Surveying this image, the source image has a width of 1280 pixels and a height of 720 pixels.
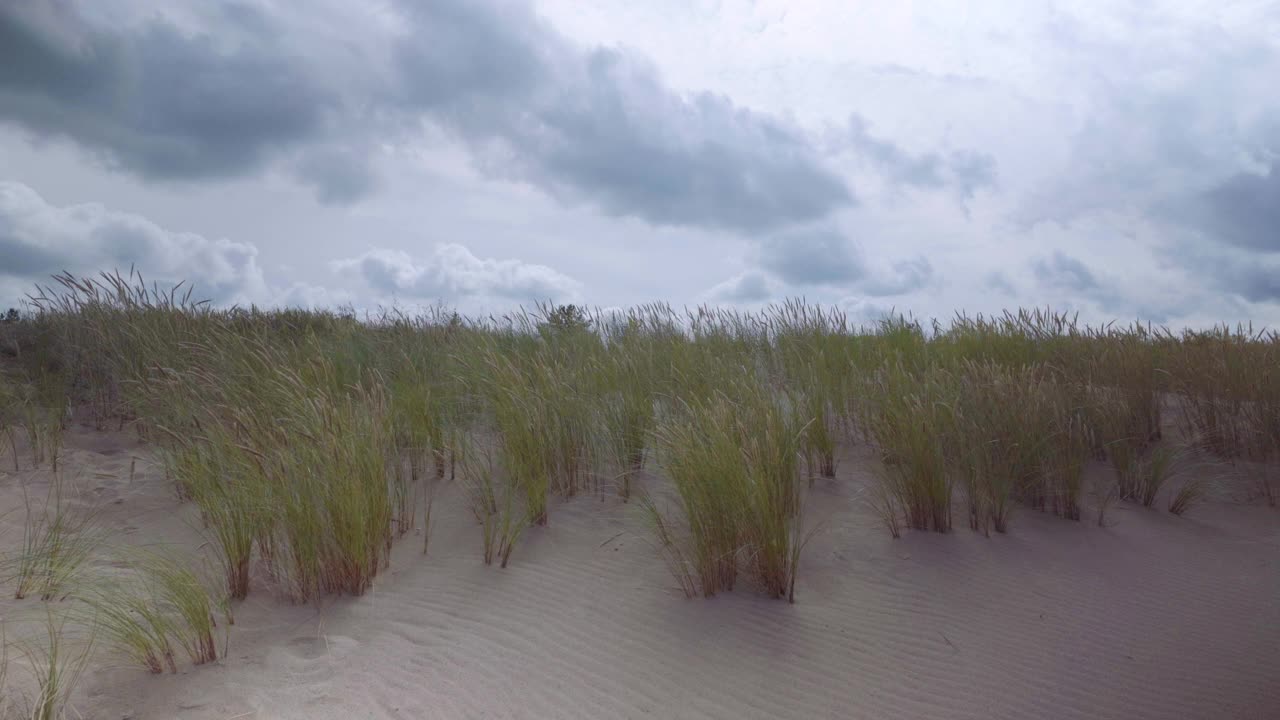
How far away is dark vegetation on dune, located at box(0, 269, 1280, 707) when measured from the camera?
4.16 m

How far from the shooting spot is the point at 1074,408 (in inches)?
244

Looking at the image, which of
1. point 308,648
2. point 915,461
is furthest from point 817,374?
point 308,648

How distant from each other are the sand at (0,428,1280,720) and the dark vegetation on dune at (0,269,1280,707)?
0.18 meters

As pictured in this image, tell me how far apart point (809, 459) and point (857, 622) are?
1.54 meters

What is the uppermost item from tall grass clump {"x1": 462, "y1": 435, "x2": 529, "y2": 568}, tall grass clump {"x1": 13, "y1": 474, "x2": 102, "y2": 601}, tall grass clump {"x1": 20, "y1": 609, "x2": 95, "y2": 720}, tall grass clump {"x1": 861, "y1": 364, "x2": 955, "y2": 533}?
tall grass clump {"x1": 861, "y1": 364, "x2": 955, "y2": 533}

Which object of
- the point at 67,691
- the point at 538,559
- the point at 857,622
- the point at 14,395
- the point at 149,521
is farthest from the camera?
the point at 14,395

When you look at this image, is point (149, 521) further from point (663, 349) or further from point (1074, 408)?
point (1074, 408)

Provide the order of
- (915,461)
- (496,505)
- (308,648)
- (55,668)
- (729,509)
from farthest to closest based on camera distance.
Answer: (496,505) → (915,461) → (729,509) → (308,648) → (55,668)

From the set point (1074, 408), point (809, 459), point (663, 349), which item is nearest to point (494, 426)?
point (663, 349)

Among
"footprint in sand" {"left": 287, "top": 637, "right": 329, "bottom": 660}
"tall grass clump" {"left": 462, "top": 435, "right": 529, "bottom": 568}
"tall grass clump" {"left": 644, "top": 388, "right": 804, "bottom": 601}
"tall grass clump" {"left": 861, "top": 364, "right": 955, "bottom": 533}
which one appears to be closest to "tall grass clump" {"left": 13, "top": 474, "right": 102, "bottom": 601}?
"footprint in sand" {"left": 287, "top": 637, "right": 329, "bottom": 660}

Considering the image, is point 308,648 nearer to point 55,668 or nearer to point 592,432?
point 55,668

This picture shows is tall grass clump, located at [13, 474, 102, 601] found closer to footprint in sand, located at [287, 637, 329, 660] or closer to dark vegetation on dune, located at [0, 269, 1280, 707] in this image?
dark vegetation on dune, located at [0, 269, 1280, 707]

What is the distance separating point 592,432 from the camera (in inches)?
214

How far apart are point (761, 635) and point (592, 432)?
205cm
